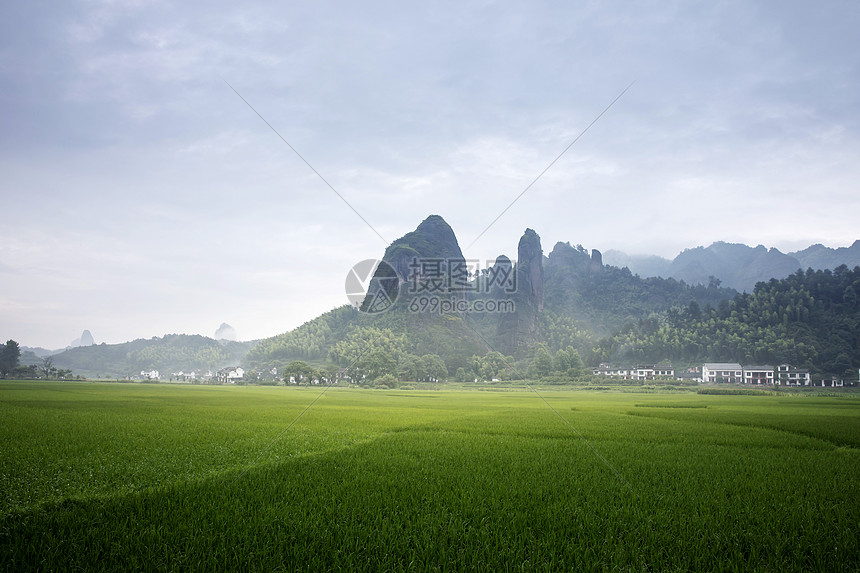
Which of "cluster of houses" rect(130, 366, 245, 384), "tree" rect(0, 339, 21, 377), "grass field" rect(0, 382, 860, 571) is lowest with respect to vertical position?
"cluster of houses" rect(130, 366, 245, 384)

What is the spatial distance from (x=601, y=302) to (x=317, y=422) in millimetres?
188027

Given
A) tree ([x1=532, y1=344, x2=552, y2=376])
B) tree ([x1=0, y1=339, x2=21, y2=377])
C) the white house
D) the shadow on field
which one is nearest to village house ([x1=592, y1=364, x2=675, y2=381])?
tree ([x1=532, y1=344, x2=552, y2=376])

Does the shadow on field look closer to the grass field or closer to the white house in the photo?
the grass field

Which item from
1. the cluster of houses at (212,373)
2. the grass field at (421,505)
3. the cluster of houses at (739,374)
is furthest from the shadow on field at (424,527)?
the cluster of houses at (212,373)

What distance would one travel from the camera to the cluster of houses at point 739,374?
76.6m

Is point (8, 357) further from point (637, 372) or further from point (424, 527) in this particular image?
point (637, 372)

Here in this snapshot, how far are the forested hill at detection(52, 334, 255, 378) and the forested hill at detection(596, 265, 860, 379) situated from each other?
138633mm

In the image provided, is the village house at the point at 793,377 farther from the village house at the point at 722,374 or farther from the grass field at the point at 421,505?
the grass field at the point at 421,505

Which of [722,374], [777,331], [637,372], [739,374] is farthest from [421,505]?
[777,331]

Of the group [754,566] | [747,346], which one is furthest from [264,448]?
[747,346]

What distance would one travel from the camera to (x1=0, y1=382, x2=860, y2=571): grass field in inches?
167

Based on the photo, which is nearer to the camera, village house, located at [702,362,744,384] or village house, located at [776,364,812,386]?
village house, located at [776,364,812,386]

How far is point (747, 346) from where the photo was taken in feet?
302

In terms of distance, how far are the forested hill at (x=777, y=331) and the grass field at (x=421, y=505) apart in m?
92.7
